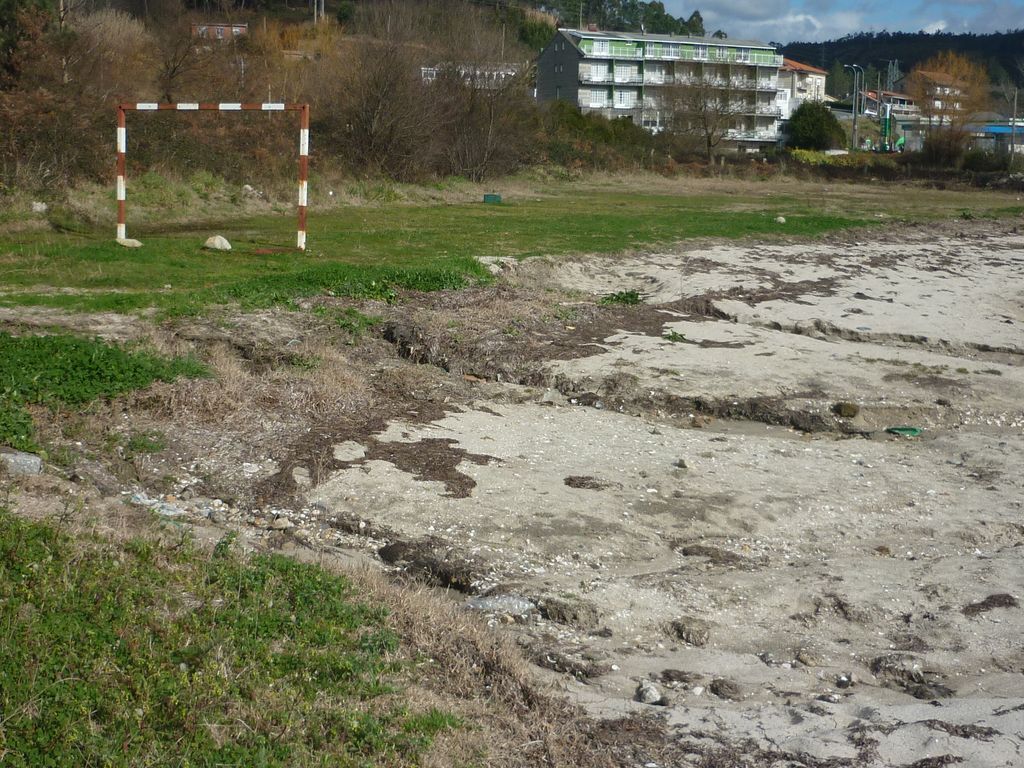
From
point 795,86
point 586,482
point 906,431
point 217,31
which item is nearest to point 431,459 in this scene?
point 586,482

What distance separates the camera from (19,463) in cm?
748

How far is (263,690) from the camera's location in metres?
4.77

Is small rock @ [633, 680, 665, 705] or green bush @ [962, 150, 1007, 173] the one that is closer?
small rock @ [633, 680, 665, 705]

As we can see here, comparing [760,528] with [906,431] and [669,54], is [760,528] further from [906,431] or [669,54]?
[669,54]

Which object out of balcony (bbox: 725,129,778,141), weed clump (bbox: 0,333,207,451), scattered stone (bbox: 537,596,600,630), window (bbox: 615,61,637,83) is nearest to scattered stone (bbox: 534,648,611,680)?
scattered stone (bbox: 537,596,600,630)

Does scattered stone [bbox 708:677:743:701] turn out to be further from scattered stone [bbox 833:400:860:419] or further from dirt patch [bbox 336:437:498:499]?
scattered stone [bbox 833:400:860:419]

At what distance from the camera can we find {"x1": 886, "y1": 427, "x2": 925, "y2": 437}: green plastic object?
1112cm

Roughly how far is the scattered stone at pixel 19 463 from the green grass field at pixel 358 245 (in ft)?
16.0

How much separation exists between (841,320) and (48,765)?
44.1 ft

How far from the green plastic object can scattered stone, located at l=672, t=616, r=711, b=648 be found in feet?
17.8

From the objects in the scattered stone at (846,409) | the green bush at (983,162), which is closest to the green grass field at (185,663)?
the scattered stone at (846,409)

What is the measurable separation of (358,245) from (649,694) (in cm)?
1482

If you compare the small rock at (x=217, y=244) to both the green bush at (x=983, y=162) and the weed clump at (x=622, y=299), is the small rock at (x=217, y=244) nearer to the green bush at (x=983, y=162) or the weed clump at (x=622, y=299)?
the weed clump at (x=622, y=299)

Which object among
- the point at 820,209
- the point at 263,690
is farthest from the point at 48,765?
the point at 820,209
